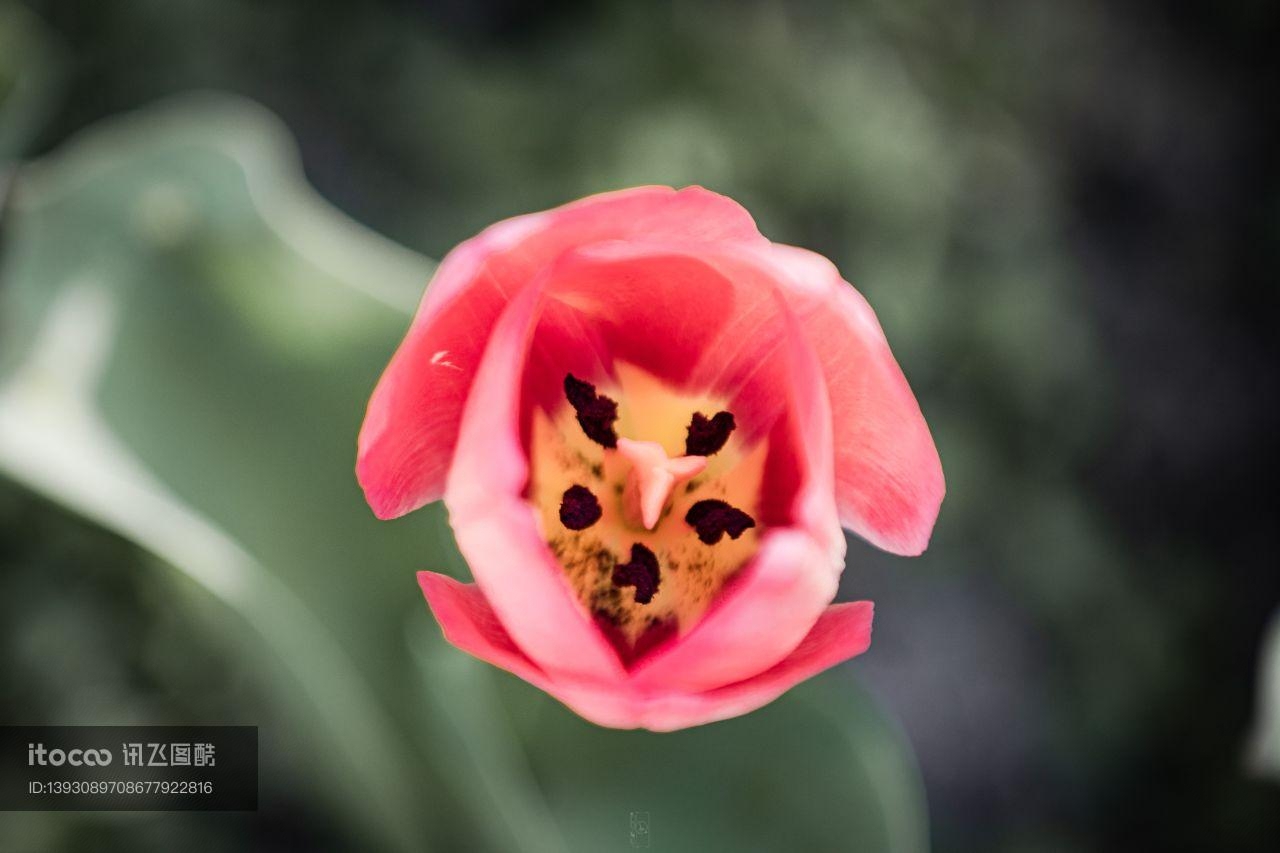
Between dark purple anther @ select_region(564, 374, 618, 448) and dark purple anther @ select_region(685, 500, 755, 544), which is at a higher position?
dark purple anther @ select_region(564, 374, 618, 448)

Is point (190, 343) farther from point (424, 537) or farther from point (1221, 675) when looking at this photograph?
point (1221, 675)

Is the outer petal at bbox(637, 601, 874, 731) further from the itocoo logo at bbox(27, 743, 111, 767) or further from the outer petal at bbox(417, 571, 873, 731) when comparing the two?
the itocoo logo at bbox(27, 743, 111, 767)

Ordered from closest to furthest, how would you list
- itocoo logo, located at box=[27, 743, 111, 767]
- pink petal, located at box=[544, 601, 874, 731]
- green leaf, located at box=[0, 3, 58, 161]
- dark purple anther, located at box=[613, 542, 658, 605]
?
pink petal, located at box=[544, 601, 874, 731] → dark purple anther, located at box=[613, 542, 658, 605] → green leaf, located at box=[0, 3, 58, 161] → itocoo logo, located at box=[27, 743, 111, 767]

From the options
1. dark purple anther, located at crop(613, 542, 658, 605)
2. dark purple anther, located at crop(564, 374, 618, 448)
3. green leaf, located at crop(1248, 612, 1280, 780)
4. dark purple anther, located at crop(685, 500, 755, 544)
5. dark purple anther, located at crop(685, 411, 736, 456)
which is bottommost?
green leaf, located at crop(1248, 612, 1280, 780)

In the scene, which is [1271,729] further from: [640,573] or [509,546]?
[509,546]

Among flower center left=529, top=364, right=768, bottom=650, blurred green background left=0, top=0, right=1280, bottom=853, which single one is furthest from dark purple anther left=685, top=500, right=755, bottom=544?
blurred green background left=0, top=0, right=1280, bottom=853

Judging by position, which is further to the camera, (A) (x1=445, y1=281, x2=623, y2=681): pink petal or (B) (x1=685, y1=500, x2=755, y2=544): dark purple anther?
(B) (x1=685, y1=500, x2=755, y2=544): dark purple anther

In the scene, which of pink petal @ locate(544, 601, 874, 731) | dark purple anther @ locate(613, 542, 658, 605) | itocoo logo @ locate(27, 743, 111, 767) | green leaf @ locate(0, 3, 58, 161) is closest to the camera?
pink petal @ locate(544, 601, 874, 731)

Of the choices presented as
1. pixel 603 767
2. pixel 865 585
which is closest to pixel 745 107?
pixel 865 585
